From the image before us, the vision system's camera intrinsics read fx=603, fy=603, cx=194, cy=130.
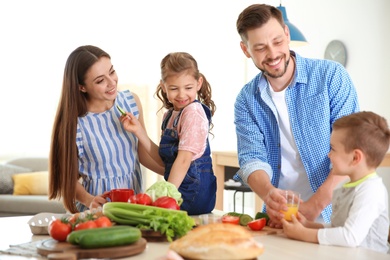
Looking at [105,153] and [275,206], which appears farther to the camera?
[105,153]

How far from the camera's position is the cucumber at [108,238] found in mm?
1789

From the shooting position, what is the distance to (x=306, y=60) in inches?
111

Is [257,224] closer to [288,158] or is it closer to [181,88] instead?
[288,158]

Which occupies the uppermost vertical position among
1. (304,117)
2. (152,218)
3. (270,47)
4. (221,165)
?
(270,47)

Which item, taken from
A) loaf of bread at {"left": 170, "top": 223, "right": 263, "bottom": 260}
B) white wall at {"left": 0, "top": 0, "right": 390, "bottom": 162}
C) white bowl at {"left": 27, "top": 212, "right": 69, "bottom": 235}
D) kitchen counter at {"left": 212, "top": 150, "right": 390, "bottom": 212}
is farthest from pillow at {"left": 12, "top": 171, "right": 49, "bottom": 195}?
loaf of bread at {"left": 170, "top": 223, "right": 263, "bottom": 260}

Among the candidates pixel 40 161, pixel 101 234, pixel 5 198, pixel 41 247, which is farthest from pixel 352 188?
pixel 40 161

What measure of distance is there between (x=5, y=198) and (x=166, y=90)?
4926 millimetres

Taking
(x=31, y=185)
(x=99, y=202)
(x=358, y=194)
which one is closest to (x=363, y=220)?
(x=358, y=194)

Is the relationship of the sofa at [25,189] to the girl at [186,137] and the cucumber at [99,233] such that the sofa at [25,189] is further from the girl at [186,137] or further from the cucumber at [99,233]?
the cucumber at [99,233]

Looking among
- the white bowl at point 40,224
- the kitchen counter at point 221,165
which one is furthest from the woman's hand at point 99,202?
the kitchen counter at point 221,165

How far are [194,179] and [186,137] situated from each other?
0.67 ft

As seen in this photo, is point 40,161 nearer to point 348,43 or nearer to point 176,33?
point 176,33

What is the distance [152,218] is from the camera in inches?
80.1

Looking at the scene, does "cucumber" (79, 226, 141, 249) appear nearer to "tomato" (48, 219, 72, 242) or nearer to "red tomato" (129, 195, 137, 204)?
"tomato" (48, 219, 72, 242)
